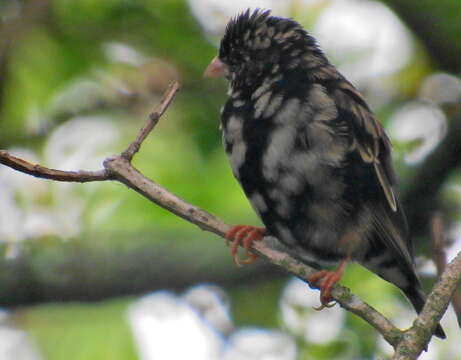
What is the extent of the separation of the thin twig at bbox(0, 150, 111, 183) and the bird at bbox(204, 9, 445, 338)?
1.41 meters

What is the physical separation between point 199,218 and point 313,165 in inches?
51.5

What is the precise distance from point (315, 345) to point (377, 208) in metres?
1.52

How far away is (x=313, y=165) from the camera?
5617 millimetres

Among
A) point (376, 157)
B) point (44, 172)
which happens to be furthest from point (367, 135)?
point (44, 172)

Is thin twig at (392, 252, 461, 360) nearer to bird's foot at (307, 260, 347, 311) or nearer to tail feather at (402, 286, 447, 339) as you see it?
bird's foot at (307, 260, 347, 311)

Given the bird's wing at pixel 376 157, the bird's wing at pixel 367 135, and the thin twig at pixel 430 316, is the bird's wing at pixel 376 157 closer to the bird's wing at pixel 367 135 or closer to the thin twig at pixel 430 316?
the bird's wing at pixel 367 135

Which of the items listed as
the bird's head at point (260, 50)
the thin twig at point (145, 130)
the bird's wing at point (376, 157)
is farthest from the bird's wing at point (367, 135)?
the thin twig at point (145, 130)

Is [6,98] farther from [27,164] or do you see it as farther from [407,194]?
[27,164]

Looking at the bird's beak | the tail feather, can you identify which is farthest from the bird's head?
the tail feather

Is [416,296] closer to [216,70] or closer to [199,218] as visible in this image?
[216,70]

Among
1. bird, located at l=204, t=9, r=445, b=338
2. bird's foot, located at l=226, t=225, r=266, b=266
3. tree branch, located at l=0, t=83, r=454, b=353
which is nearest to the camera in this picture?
tree branch, located at l=0, t=83, r=454, b=353

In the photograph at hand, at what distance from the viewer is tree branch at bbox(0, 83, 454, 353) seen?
4.01 metres

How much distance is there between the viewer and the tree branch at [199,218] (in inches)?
158

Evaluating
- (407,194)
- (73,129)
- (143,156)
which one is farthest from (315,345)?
(73,129)
